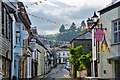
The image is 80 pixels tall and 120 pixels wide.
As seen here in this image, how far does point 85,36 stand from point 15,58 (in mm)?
27305

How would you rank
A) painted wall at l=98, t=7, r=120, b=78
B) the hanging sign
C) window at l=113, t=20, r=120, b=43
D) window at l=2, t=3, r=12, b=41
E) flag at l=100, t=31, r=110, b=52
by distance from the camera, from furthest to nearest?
flag at l=100, t=31, r=110, b=52, the hanging sign, painted wall at l=98, t=7, r=120, b=78, window at l=113, t=20, r=120, b=43, window at l=2, t=3, r=12, b=41

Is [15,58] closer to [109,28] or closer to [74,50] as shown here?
[109,28]

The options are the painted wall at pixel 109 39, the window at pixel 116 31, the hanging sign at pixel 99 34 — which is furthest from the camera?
the hanging sign at pixel 99 34

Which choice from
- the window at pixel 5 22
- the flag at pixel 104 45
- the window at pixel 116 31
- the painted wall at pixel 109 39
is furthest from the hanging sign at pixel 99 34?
the window at pixel 5 22

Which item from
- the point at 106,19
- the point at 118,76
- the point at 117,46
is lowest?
the point at 118,76

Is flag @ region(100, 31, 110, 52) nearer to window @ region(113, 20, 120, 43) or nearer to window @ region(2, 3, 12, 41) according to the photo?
window @ region(113, 20, 120, 43)

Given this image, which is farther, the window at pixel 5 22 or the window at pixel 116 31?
the window at pixel 116 31

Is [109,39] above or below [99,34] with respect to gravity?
below

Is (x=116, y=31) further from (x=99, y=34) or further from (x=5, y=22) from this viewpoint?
(x=5, y=22)

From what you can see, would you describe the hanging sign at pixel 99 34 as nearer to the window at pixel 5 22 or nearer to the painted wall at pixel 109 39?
the painted wall at pixel 109 39

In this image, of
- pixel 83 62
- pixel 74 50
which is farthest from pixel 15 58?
pixel 74 50

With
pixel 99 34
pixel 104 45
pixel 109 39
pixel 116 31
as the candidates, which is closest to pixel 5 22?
pixel 99 34

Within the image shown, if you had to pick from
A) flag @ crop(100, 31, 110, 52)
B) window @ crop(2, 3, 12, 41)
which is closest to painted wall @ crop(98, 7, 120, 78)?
flag @ crop(100, 31, 110, 52)

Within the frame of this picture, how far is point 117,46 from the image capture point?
87.2ft
